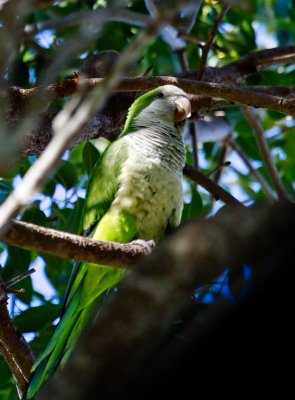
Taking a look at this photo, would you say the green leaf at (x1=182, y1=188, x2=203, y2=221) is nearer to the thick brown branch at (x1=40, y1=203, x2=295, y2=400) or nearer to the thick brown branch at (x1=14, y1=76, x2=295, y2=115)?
the thick brown branch at (x1=14, y1=76, x2=295, y2=115)

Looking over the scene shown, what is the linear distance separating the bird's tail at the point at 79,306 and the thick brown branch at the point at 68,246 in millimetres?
647

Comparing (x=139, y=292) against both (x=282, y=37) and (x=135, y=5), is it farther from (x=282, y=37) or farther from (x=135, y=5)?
(x=282, y=37)

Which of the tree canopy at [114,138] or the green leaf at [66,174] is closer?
the tree canopy at [114,138]

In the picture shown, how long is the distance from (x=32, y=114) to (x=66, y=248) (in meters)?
0.63

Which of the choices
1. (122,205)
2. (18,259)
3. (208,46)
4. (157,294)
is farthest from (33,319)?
(157,294)

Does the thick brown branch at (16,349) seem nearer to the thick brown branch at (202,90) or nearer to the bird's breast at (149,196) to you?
the bird's breast at (149,196)

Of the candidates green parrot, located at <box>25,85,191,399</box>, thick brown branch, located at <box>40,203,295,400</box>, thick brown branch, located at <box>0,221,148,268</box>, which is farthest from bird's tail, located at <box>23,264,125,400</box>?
thick brown branch, located at <box>40,203,295,400</box>

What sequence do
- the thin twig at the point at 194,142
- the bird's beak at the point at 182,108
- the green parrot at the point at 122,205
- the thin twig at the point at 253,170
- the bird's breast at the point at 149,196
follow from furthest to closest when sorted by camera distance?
the thin twig at the point at 194,142 < the thin twig at the point at 253,170 < the bird's beak at the point at 182,108 < the bird's breast at the point at 149,196 < the green parrot at the point at 122,205

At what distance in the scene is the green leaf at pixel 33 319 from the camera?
9.95 ft

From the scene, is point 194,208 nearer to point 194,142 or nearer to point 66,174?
point 194,142

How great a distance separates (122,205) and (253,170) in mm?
1172

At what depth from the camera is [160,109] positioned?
359 cm

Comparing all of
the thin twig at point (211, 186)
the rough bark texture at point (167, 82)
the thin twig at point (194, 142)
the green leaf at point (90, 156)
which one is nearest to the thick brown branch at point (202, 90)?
the rough bark texture at point (167, 82)

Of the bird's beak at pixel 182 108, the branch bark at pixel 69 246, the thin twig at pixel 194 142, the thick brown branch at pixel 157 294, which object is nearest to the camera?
the thick brown branch at pixel 157 294
